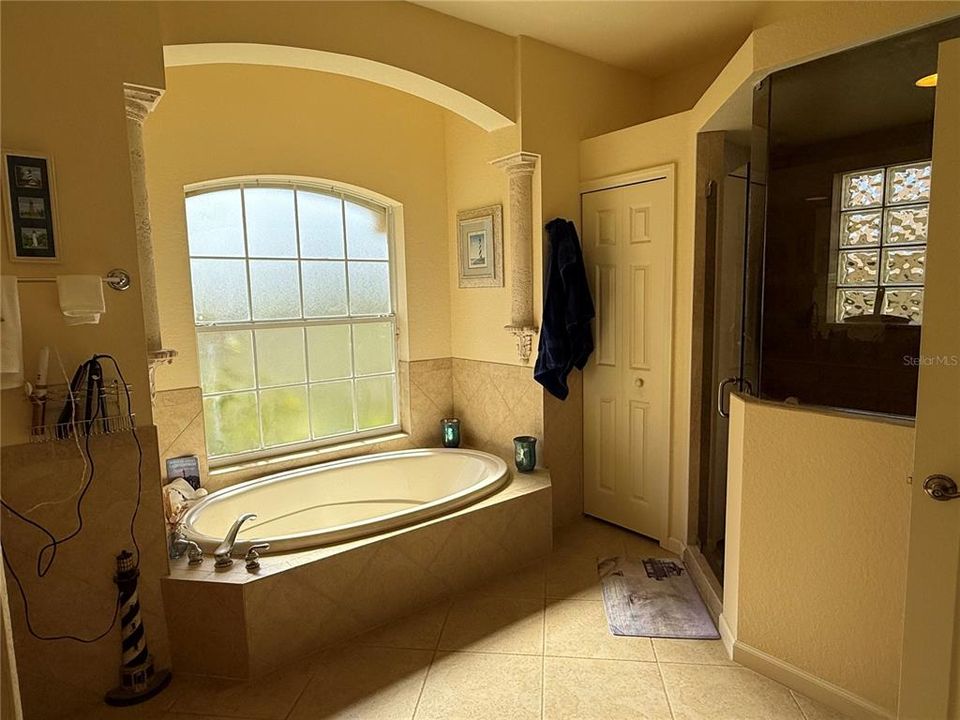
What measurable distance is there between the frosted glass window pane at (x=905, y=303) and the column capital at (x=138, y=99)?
2468mm

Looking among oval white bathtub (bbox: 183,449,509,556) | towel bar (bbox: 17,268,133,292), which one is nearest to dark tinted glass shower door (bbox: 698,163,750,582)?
oval white bathtub (bbox: 183,449,509,556)

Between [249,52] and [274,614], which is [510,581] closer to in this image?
[274,614]

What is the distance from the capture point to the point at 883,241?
168 centimetres

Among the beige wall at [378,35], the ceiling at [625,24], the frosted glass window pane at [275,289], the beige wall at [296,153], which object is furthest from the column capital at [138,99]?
the ceiling at [625,24]

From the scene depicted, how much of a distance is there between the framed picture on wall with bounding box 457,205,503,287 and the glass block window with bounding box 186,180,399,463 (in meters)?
0.46

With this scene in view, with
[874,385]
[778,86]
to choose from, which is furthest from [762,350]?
[778,86]

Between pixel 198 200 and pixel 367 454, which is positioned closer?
pixel 198 200

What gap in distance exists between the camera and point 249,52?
2.21 m

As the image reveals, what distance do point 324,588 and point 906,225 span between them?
2.29 metres

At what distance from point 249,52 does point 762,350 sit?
226 centimetres

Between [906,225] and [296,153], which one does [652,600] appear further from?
[296,153]

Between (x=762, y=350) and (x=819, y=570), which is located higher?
(x=762, y=350)

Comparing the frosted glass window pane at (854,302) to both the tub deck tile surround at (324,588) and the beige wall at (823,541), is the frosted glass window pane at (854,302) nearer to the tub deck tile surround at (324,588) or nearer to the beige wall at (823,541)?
the beige wall at (823,541)

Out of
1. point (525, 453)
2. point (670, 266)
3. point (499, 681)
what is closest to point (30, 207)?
point (499, 681)
